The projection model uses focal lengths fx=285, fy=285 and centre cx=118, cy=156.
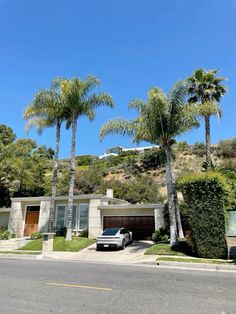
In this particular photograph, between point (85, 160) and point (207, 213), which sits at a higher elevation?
point (85, 160)

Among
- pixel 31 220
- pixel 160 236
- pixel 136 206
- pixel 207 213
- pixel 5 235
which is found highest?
pixel 136 206

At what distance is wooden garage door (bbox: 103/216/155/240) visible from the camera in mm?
23641

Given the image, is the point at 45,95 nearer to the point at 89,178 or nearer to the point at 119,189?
the point at 119,189

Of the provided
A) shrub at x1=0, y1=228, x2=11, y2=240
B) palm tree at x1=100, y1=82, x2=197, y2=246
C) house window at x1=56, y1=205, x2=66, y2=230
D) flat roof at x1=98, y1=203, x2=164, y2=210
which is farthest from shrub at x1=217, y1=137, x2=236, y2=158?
shrub at x1=0, y1=228, x2=11, y2=240

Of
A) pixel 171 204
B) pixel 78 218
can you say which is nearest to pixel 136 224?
pixel 78 218

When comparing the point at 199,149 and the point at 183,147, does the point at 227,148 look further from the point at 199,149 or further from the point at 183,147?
the point at 183,147

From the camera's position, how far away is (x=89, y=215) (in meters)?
23.9

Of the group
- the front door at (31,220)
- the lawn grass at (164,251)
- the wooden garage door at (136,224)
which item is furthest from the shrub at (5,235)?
the lawn grass at (164,251)

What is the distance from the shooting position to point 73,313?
5.46m

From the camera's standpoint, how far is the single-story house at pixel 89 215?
2355 cm

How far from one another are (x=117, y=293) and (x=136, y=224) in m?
17.2

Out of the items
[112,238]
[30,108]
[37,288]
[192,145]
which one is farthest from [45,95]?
[192,145]

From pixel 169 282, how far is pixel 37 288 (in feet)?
12.4

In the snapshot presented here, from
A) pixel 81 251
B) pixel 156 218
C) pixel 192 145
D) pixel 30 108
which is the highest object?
pixel 192 145
